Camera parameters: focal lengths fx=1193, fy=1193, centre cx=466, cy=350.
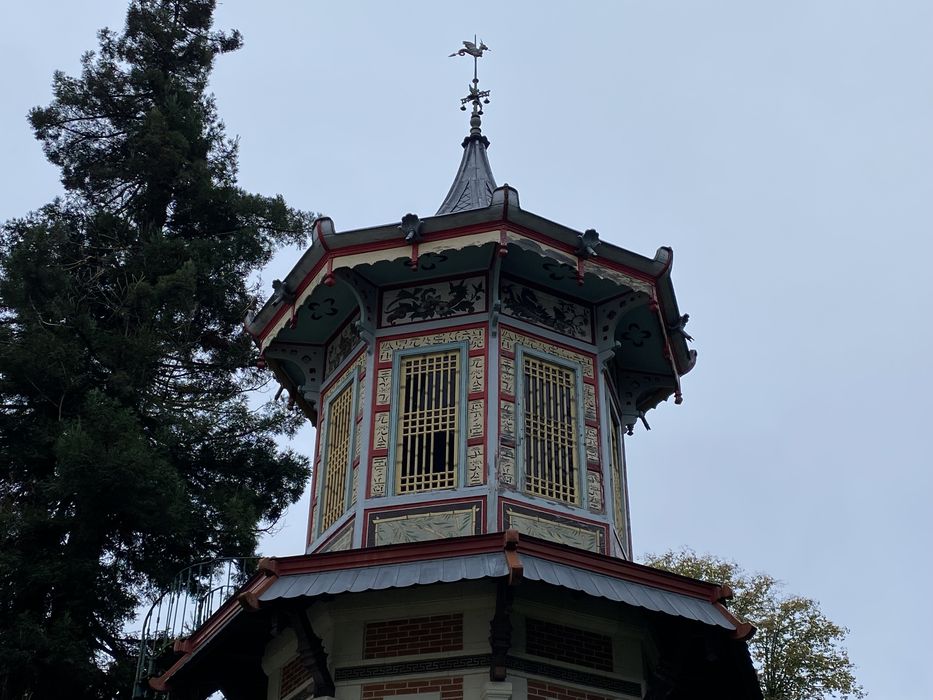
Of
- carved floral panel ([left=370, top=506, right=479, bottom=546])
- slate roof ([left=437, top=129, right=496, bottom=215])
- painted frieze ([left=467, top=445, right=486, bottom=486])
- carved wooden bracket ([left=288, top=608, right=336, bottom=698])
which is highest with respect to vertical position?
slate roof ([left=437, top=129, right=496, bottom=215])

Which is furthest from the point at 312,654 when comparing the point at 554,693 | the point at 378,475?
Answer: the point at 554,693

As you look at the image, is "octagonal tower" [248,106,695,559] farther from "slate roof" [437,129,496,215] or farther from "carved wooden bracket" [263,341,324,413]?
"slate roof" [437,129,496,215]

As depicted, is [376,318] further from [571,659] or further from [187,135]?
[187,135]

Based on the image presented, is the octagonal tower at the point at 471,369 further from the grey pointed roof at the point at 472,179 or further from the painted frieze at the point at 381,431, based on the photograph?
the grey pointed roof at the point at 472,179

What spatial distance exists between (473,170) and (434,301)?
347cm

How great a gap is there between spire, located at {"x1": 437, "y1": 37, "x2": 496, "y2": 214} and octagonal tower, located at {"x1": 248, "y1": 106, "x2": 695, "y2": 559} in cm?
187

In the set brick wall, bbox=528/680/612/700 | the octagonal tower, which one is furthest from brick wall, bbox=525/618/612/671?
the octagonal tower

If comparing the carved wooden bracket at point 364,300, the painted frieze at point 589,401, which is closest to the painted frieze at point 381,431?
the carved wooden bracket at point 364,300

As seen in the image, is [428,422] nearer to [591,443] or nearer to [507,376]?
[507,376]

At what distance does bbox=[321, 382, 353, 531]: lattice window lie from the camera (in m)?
13.1

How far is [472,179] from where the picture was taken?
16.2 meters

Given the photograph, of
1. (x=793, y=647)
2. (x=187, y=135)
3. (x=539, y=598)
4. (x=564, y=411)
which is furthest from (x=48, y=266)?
(x=793, y=647)

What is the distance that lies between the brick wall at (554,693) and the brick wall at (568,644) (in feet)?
0.88

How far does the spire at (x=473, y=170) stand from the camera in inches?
613
